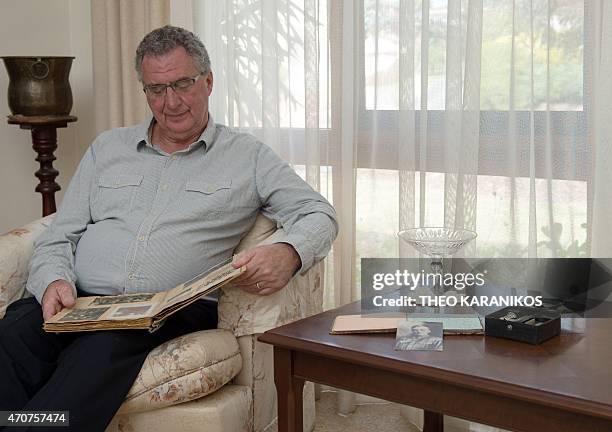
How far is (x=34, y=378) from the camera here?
6.43 ft

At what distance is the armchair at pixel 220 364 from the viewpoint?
6.25ft

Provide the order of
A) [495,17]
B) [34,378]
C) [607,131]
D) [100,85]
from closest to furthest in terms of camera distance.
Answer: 1. [34,378]
2. [607,131]
3. [495,17]
4. [100,85]

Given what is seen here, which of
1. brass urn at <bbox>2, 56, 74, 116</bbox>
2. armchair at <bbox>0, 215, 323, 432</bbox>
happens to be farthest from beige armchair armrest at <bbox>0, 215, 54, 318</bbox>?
brass urn at <bbox>2, 56, 74, 116</bbox>

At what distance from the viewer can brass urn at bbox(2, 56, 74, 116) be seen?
3.11 meters

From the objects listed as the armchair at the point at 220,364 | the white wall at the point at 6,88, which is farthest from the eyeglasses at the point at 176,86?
the white wall at the point at 6,88

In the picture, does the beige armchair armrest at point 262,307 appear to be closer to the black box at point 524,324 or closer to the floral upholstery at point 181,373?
the floral upholstery at point 181,373

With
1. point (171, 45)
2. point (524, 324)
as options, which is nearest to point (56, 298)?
point (171, 45)

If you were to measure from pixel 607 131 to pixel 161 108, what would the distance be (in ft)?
3.92

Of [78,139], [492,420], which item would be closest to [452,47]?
[492,420]

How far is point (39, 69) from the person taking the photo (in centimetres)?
312

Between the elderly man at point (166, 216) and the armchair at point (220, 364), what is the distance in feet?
0.19

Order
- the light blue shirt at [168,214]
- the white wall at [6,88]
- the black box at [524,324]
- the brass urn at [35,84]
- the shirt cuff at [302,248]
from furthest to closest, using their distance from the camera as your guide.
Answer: the white wall at [6,88] → the brass urn at [35,84] → the light blue shirt at [168,214] → the shirt cuff at [302,248] → the black box at [524,324]

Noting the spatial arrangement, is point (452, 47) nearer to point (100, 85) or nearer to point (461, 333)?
point (461, 333)

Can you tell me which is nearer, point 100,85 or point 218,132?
point 218,132
